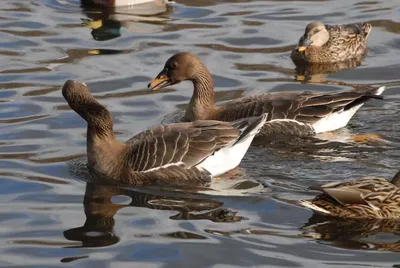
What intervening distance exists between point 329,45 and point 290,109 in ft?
12.7

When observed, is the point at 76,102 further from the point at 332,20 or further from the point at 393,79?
the point at 332,20

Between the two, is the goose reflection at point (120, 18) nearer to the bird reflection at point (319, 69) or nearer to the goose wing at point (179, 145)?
the bird reflection at point (319, 69)

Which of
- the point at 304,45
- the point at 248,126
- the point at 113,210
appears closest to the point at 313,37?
the point at 304,45

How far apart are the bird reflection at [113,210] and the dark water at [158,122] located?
2cm

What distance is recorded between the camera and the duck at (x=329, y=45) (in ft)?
54.9

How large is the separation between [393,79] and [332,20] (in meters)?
3.59

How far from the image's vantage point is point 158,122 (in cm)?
1373

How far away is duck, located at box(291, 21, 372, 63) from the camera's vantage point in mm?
16734

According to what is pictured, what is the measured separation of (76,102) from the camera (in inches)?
457

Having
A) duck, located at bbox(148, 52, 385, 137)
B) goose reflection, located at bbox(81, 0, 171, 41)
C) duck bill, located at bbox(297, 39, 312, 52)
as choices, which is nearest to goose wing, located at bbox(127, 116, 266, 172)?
duck, located at bbox(148, 52, 385, 137)

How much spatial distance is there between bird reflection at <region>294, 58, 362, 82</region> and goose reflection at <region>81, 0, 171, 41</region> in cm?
303

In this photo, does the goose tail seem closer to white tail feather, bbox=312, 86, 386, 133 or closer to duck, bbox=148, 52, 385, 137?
duck, bbox=148, 52, 385, 137

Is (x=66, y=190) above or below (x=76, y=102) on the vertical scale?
below

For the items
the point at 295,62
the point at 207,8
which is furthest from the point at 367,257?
the point at 207,8
